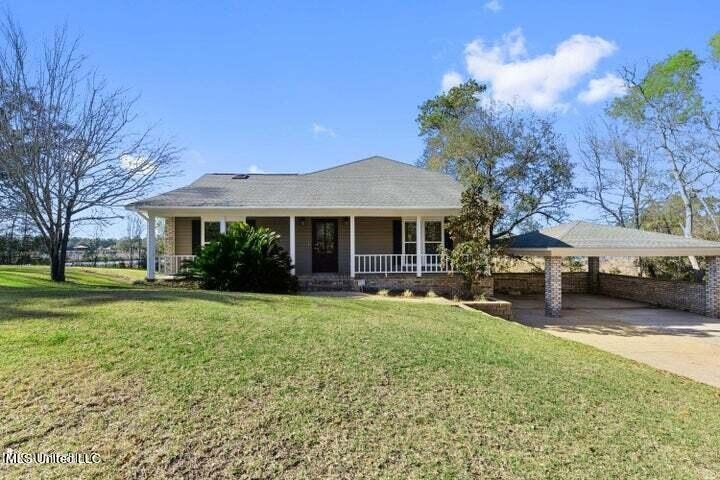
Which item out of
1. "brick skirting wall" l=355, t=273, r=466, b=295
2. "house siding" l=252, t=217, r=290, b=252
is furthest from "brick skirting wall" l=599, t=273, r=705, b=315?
"house siding" l=252, t=217, r=290, b=252

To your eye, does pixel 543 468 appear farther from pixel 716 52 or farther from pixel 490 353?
pixel 716 52

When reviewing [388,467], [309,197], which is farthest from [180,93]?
[388,467]

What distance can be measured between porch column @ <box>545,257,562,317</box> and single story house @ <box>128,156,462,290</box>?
287cm

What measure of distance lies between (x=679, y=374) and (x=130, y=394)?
26.6 feet

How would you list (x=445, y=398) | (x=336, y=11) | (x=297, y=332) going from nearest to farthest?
(x=445, y=398) < (x=297, y=332) < (x=336, y=11)

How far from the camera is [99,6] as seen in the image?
44.1 ft

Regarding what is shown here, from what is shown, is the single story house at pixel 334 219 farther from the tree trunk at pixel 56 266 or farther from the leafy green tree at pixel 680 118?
the leafy green tree at pixel 680 118

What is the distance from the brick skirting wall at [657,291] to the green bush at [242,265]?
46.1 ft

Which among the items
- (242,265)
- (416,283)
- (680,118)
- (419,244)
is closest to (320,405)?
(242,265)

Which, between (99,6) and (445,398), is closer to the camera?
(445,398)

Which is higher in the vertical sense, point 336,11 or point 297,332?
point 336,11

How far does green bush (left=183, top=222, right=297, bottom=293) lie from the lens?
1176cm

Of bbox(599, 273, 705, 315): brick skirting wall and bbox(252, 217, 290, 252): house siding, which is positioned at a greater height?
bbox(252, 217, 290, 252): house siding

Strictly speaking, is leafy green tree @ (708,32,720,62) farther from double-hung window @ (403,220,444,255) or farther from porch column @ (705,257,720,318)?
double-hung window @ (403,220,444,255)
